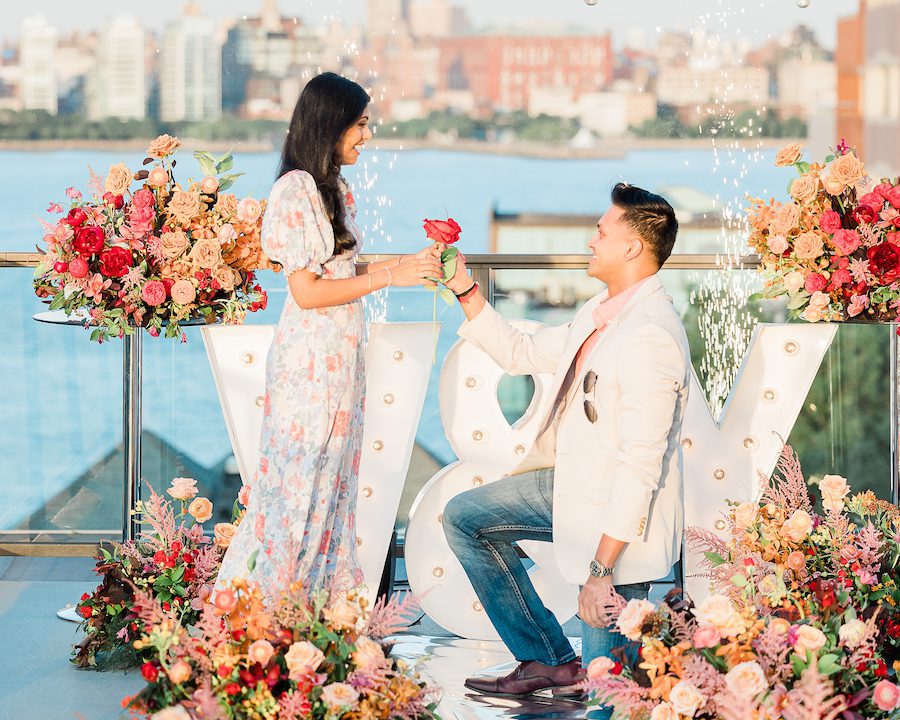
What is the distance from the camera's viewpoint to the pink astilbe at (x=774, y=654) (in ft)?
8.59

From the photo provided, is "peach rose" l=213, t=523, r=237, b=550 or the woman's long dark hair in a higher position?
the woman's long dark hair

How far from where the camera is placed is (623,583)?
3.17 m

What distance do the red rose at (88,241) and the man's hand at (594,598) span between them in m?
1.86

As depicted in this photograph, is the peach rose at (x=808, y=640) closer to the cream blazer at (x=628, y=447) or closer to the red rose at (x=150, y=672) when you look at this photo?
the cream blazer at (x=628, y=447)

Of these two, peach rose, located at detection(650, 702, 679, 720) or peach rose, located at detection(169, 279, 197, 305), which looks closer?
peach rose, located at detection(650, 702, 679, 720)

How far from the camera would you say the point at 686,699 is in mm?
2551

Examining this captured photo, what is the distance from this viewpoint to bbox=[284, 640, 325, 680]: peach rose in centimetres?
251

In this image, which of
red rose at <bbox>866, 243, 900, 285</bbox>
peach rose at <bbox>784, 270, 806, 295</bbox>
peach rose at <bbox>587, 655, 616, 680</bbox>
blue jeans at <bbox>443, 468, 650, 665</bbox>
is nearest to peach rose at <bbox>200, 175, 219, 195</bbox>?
blue jeans at <bbox>443, 468, 650, 665</bbox>

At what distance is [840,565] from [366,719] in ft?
4.33

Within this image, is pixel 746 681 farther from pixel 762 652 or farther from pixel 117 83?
pixel 117 83

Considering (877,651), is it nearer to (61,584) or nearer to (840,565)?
(840,565)

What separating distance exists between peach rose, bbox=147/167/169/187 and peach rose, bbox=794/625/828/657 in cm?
242

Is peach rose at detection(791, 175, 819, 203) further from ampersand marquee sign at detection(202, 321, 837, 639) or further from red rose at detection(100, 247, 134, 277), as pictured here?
red rose at detection(100, 247, 134, 277)

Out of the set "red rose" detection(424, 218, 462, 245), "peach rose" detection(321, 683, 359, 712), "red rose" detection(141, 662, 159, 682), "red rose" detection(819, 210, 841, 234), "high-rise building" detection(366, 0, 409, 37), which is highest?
"high-rise building" detection(366, 0, 409, 37)
